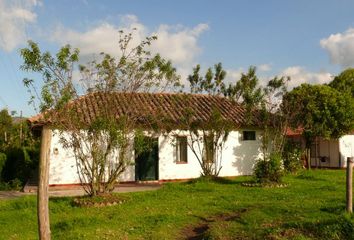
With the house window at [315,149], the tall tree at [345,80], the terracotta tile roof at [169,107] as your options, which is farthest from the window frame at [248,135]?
the tall tree at [345,80]

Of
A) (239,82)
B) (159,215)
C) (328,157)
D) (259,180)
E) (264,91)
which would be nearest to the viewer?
(159,215)

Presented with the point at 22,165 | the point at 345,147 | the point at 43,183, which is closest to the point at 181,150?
the point at 22,165

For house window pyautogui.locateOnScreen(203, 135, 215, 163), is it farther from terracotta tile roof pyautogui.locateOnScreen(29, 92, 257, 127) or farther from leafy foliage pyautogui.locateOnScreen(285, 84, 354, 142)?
leafy foliage pyautogui.locateOnScreen(285, 84, 354, 142)

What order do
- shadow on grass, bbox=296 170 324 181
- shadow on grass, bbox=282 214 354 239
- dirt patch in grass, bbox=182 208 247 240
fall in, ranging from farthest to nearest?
shadow on grass, bbox=296 170 324 181 < dirt patch in grass, bbox=182 208 247 240 < shadow on grass, bbox=282 214 354 239

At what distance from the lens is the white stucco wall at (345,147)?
27156 millimetres

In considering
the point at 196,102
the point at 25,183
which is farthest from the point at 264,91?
the point at 25,183

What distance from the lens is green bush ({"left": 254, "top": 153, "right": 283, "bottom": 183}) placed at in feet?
57.5

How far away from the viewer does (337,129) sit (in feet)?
78.4

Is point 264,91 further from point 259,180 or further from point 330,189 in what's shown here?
point 330,189

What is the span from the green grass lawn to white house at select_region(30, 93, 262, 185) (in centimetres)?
373

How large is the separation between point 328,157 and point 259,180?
1208 cm

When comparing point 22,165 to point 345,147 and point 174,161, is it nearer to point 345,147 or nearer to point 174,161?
point 174,161

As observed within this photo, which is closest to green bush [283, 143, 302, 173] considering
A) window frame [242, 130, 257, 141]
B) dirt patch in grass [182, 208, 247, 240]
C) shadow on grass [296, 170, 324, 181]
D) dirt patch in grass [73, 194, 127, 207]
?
shadow on grass [296, 170, 324, 181]

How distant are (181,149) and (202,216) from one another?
30.4 feet
